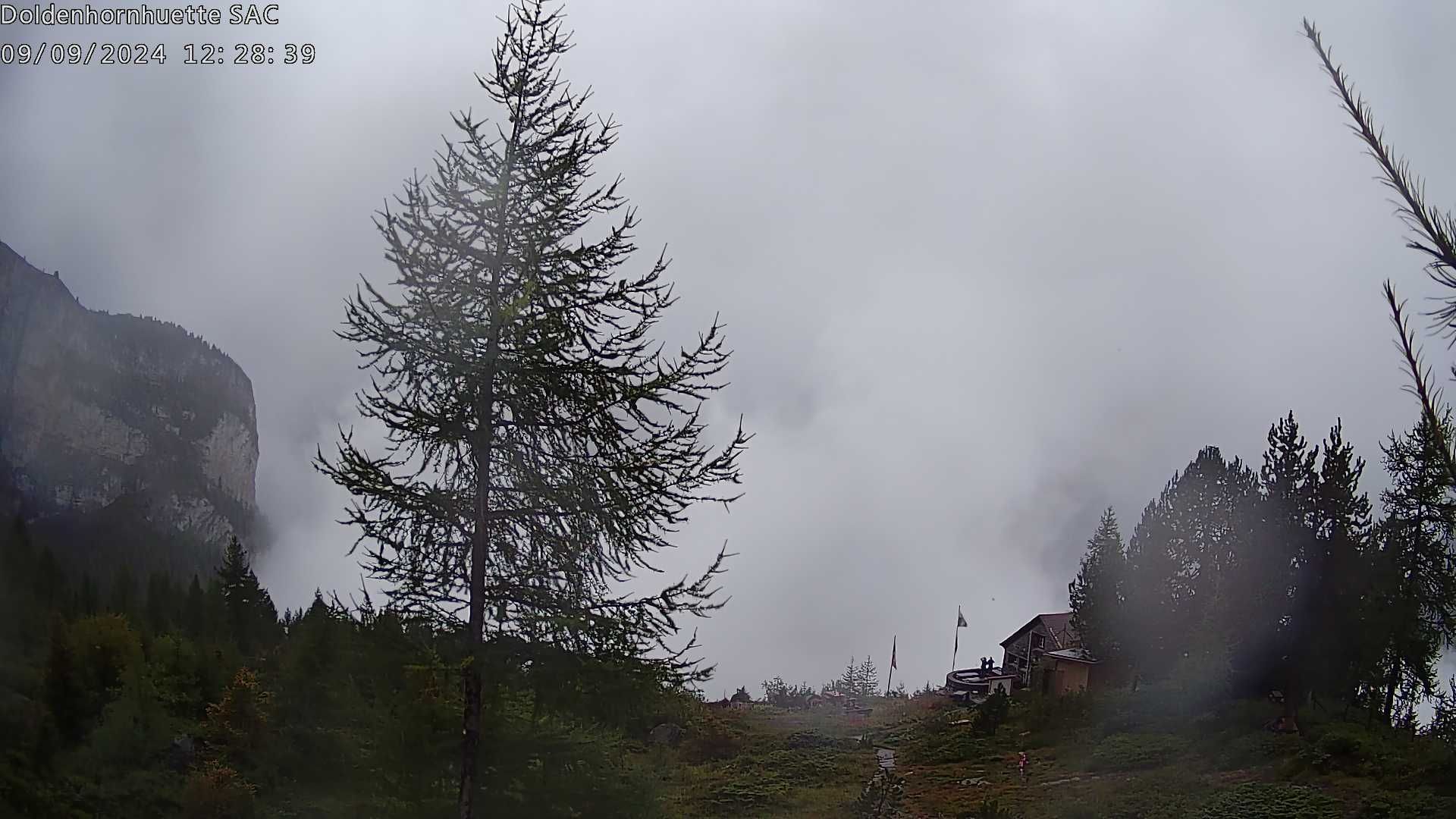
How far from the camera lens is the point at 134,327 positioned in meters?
30.4

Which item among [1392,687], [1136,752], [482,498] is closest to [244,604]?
[1136,752]

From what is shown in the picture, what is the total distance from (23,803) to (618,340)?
13.9 m

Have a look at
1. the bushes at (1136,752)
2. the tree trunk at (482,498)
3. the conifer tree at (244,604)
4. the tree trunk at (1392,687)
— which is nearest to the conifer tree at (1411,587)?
the tree trunk at (1392,687)

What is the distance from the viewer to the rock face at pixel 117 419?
2234 centimetres

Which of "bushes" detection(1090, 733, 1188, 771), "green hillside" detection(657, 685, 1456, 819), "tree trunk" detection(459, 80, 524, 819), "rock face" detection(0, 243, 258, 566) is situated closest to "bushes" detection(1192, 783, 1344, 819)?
"green hillside" detection(657, 685, 1456, 819)

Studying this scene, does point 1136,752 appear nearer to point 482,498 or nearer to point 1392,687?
point 1392,687

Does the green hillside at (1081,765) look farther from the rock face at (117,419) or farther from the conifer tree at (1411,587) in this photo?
the rock face at (117,419)

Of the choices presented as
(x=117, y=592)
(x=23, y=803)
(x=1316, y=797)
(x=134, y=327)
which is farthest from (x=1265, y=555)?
(x=117, y=592)

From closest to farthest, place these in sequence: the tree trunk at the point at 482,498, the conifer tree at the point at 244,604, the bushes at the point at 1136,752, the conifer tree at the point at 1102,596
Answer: the tree trunk at the point at 482,498, the bushes at the point at 1136,752, the conifer tree at the point at 1102,596, the conifer tree at the point at 244,604

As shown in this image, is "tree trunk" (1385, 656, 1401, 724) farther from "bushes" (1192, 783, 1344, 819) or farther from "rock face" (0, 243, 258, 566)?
"rock face" (0, 243, 258, 566)

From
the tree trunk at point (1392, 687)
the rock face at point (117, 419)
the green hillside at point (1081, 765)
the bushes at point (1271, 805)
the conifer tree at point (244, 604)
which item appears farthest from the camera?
the conifer tree at point (244, 604)

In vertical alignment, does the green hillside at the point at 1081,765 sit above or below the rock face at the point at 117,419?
below

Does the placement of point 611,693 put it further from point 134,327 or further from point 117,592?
point 117,592

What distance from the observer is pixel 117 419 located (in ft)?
115
